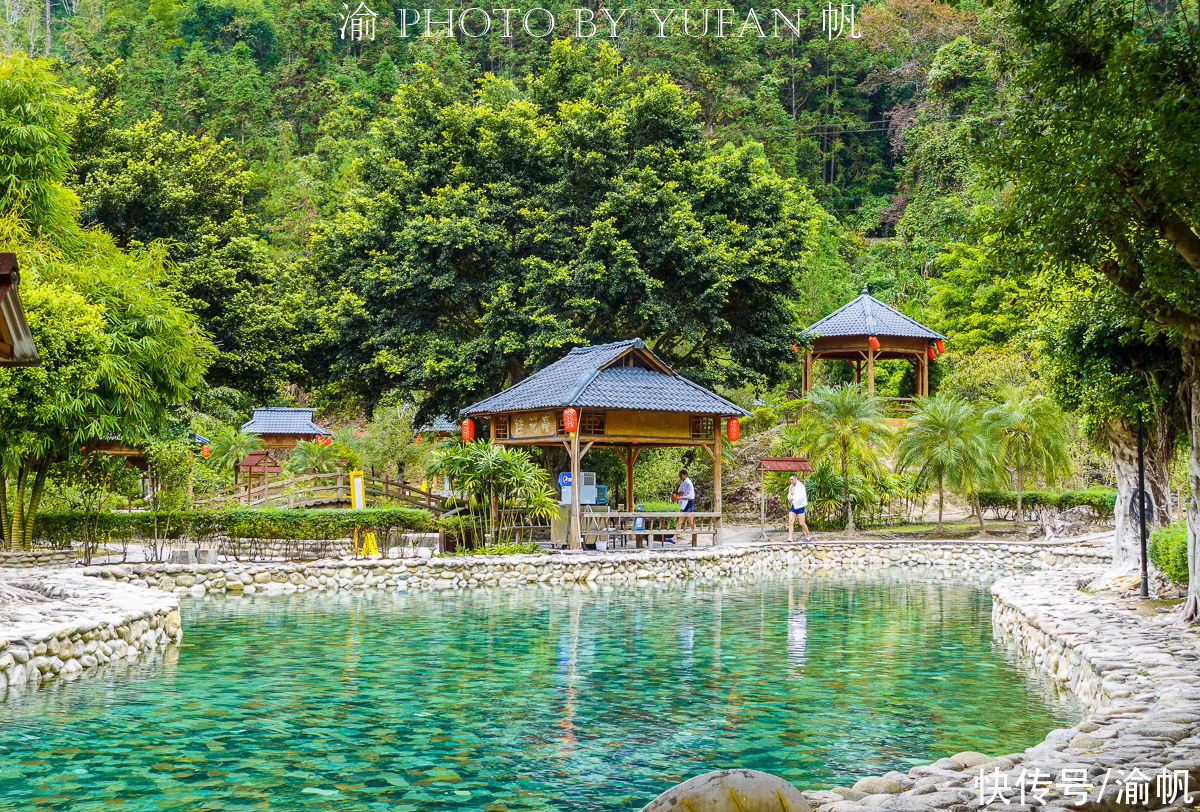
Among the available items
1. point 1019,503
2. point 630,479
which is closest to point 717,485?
point 630,479

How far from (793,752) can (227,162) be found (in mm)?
27910

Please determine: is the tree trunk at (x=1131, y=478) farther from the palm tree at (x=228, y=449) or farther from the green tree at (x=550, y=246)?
the palm tree at (x=228, y=449)

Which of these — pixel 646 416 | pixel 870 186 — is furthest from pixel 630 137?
pixel 870 186

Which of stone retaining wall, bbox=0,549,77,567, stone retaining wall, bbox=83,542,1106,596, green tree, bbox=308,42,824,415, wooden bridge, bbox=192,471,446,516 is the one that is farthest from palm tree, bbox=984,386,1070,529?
stone retaining wall, bbox=0,549,77,567

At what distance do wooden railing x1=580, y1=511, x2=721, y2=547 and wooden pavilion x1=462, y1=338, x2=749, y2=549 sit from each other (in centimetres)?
8

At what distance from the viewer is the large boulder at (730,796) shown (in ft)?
13.3

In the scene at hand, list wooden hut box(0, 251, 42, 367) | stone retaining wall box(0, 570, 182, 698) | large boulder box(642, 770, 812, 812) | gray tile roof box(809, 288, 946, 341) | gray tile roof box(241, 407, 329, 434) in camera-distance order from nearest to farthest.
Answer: large boulder box(642, 770, 812, 812) → wooden hut box(0, 251, 42, 367) → stone retaining wall box(0, 570, 182, 698) → gray tile roof box(809, 288, 946, 341) → gray tile roof box(241, 407, 329, 434)

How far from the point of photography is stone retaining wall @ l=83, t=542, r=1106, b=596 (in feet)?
52.7

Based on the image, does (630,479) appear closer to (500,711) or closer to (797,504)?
(797,504)

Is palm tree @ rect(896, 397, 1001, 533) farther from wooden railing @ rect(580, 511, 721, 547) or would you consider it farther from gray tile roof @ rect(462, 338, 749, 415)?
gray tile roof @ rect(462, 338, 749, 415)

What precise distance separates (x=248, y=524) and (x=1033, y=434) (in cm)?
1684

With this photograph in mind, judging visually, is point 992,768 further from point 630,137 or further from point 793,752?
point 630,137

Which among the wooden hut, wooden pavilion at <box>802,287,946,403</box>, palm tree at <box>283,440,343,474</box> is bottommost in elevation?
palm tree at <box>283,440,343,474</box>

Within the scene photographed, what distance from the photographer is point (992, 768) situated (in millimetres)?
5637
